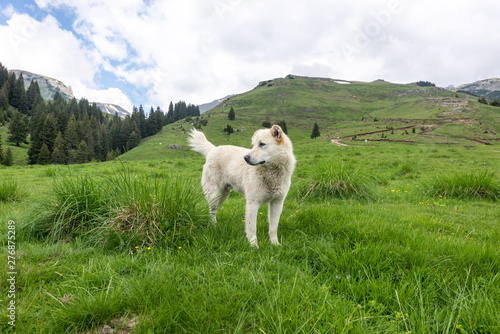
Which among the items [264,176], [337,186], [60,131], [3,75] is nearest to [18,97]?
[3,75]

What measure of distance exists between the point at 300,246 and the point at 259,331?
1897 millimetres

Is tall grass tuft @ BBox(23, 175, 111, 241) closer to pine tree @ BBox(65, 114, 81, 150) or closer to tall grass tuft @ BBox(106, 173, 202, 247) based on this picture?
tall grass tuft @ BBox(106, 173, 202, 247)

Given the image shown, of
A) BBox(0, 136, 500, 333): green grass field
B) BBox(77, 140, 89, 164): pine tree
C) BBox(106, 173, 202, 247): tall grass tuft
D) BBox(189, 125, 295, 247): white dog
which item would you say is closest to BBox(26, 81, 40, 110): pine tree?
BBox(77, 140, 89, 164): pine tree

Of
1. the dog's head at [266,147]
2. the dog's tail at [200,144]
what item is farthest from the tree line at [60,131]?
the dog's head at [266,147]

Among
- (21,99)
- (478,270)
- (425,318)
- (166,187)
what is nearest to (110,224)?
(166,187)

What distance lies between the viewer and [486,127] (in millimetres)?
44250

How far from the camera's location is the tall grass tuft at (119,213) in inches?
133

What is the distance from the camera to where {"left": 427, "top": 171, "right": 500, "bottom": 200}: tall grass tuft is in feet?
22.5

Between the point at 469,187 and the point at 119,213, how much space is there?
9.46 m

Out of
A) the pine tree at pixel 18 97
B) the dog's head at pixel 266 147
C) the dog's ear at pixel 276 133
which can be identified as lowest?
the dog's head at pixel 266 147

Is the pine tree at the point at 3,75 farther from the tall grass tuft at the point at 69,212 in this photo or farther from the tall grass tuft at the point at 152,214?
the tall grass tuft at the point at 152,214

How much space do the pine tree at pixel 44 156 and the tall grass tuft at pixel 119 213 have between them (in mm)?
82592

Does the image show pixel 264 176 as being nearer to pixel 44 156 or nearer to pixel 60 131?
pixel 44 156

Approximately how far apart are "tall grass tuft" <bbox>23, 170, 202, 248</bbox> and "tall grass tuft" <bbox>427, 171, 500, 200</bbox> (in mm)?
7823
